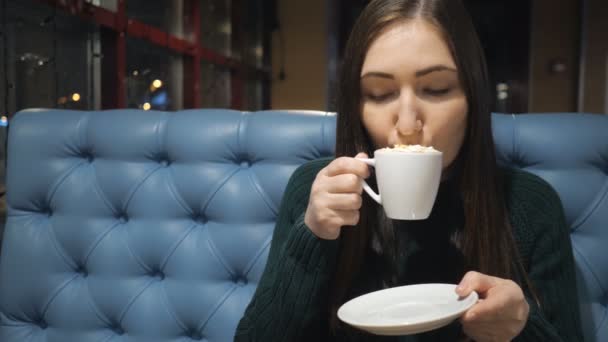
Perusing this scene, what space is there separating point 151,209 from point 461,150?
78 cm

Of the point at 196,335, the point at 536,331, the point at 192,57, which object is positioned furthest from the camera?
the point at 192,57

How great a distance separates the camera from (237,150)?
1.23 metres

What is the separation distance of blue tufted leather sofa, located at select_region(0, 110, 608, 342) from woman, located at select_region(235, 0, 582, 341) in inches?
11.7

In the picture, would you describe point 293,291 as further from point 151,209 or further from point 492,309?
point 151,209

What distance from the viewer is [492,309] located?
553mm

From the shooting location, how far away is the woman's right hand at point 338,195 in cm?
62

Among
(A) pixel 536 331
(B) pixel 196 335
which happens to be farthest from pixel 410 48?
(B) pixel 196 335

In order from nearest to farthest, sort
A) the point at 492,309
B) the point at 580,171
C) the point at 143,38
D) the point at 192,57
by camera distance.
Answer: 1. the point at 492,309
2. the point at 580,171
3. the point at 143,38
4. the point at 192,57

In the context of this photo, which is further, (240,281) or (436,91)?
(240,281)

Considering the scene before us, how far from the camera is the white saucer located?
515 mm

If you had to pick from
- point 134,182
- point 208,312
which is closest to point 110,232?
point 134,182

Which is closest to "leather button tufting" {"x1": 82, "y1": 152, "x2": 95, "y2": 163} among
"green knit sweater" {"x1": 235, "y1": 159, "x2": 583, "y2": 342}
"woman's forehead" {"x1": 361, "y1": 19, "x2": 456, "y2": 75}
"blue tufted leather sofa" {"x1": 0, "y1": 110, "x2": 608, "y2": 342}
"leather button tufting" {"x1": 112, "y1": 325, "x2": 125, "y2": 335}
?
"blue tufted leather sofa" {"x1": 0, "y1": 110, "x2": 608, "y2": 342}

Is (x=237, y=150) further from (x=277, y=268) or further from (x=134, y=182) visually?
(x=277, y=268)

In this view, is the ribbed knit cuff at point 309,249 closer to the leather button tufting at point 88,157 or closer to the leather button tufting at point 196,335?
the leather button tufting at point 196,335
